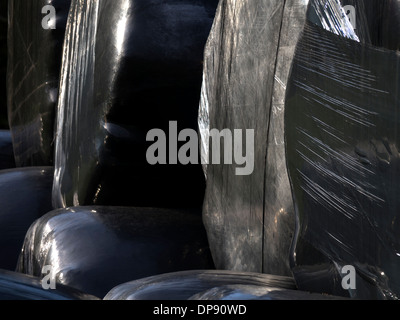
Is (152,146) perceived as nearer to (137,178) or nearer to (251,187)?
(137,178)

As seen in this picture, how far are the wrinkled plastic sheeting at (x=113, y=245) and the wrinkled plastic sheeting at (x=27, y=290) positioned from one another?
1.15 ft

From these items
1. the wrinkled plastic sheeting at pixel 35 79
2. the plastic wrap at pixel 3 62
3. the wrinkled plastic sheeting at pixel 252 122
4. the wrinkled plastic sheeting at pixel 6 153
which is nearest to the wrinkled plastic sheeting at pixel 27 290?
the wrinkled plastic sheeting at pixel 252 122

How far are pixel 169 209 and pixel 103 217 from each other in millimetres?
169

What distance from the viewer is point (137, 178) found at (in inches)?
80.3

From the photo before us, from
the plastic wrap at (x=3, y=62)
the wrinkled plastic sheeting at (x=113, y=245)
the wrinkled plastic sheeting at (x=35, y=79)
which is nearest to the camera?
the wrinkled plastic sheeting at (x=113, y=245)

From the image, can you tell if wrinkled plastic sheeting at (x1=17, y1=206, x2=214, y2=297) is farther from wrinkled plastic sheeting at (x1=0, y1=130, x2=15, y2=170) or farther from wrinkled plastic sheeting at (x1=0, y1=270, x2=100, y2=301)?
wrinkled plastic sheeting at (x1=0, y1=130, x2=15, y2=170)

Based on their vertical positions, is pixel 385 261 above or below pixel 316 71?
below

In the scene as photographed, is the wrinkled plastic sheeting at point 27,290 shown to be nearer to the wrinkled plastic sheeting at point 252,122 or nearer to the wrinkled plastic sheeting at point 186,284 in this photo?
the wrinkled plastic sheeting at point 186,284

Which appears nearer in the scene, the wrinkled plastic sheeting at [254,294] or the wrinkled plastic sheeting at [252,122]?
the wrinkled plastic sheeting at [254,294]

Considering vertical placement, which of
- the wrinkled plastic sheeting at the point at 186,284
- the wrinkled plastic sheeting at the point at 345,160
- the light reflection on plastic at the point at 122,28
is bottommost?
the wrinkled plastic sheeting at the point at 186,284

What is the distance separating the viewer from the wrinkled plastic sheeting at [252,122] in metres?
1.42

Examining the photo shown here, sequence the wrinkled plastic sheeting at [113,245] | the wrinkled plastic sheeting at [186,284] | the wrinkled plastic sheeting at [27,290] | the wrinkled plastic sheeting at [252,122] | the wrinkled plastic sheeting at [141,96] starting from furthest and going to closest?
the wrinkled plastic sheeting at [141,96]
the wrinkled plastic sheeting at [113,245]
the wrinkled plastic sheeting at [252,122]
the wrinkled plastic sheeting at [186,284]
the wrinkled plastic sheeting at [27,290]

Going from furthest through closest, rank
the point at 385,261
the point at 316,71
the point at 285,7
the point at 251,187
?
1. the point at 251,187
2. the point at 285,7
3. the point at 316,71
4. the point at 385,261
